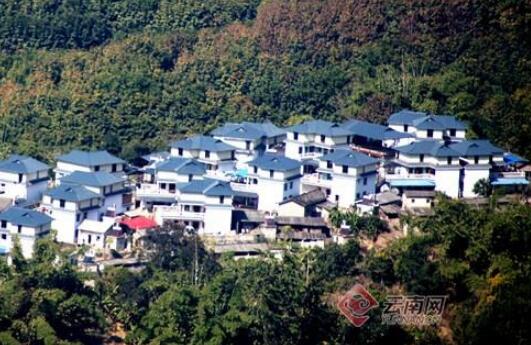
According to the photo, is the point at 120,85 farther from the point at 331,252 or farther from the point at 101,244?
the point at 331,252

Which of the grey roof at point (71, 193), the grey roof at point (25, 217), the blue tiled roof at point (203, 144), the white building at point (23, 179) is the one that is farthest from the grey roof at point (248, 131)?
the grey roof at point (25, 217)

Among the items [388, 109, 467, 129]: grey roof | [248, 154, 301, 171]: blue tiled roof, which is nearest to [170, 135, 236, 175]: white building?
[248, 154, 301, 171]: blue tiled roof

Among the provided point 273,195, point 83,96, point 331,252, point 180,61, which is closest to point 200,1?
point 180,61

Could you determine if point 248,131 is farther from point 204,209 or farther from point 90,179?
point 90,179

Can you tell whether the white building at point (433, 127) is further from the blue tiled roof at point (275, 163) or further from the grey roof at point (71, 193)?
the grey roof at point (71, 193)

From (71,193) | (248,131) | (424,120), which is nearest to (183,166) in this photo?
(248,131)

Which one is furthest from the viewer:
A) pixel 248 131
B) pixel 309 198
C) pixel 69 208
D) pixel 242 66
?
pixel 242 66
